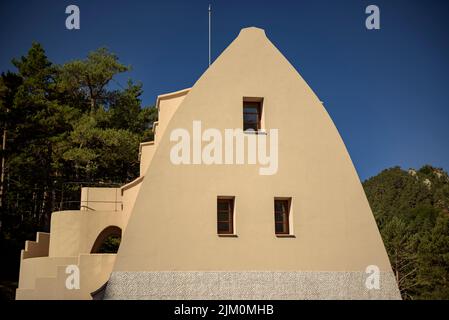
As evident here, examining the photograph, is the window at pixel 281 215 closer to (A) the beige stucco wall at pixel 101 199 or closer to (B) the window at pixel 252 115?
(B) the window at pixel 252 115

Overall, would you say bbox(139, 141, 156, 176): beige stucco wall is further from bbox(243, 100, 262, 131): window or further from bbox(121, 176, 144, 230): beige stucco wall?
bbox(243, 100, 262, 131): window

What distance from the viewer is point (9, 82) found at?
2675 cm

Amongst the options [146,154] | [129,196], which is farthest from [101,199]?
[146,154]

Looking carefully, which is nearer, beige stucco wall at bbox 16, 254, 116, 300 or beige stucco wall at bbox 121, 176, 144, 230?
Result: beige stucco wall at bbox 16, 254, 116, 300

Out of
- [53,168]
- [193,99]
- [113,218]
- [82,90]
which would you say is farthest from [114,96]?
[193,99]

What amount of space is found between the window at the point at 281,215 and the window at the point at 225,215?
1.38m

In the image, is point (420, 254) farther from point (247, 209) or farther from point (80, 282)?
point (80, 282)

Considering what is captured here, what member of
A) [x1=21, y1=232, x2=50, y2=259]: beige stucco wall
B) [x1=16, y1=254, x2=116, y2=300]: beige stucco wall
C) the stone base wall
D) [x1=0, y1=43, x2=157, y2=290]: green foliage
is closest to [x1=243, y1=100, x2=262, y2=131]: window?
the stone base wall

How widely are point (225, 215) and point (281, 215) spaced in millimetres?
1726

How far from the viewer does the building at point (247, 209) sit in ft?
41.2

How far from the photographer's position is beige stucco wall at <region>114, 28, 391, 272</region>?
12672mm

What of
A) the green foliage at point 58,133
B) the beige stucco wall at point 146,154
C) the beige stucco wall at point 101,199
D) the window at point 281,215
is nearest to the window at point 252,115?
the window at point 281,215

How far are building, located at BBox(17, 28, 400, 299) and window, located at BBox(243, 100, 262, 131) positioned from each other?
0.10 ft
